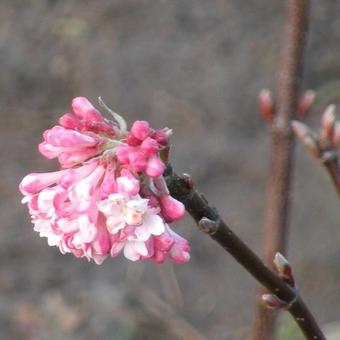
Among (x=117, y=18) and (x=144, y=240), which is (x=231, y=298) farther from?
(x=144, y=240)

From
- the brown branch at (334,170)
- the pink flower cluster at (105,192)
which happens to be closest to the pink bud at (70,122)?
the pink flower cluster at (105,192)

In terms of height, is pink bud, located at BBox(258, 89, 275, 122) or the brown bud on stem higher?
pink bud, located at BBox(258, 89, 275, 122)

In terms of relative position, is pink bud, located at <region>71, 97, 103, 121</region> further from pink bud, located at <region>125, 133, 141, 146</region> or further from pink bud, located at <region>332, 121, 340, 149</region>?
pink bud, located at <region>332, 121, 340, 149</region>

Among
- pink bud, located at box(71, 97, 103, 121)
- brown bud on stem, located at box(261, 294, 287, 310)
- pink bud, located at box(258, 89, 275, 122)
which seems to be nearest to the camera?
pink bud, located at box(71, 97, 103, 121)

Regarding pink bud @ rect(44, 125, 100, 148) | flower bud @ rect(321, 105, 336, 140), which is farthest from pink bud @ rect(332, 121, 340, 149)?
pink bud @ rect(44, 125, 100, 148)

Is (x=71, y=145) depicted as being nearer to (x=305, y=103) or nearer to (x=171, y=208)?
(x=171, y=208)

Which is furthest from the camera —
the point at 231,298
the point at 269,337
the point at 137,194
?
the point at 231,298

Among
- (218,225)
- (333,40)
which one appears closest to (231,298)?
(333,40)
